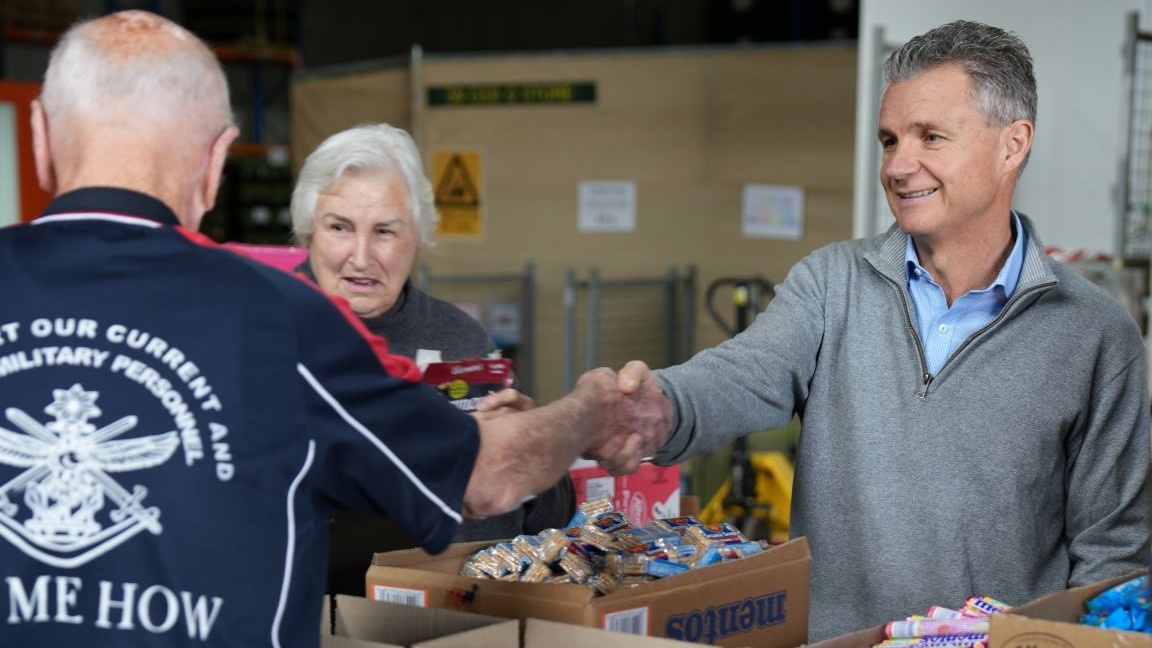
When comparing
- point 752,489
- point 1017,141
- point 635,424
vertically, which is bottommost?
point 752,489

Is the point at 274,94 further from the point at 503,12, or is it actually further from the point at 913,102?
the point at 913,102

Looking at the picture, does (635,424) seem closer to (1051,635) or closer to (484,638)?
(484,638)

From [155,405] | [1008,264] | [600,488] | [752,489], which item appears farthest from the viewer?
[752,489]

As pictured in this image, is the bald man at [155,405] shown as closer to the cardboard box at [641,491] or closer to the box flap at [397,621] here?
the box flap at [397,621]

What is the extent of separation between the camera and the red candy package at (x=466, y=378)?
2.19 m

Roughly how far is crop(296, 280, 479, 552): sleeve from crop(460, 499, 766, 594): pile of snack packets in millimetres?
319

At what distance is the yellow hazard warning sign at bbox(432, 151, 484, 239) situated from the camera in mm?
7801

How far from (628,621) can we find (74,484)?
72 centimetres

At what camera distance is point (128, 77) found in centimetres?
147

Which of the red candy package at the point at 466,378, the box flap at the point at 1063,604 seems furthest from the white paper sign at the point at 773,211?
the box flap at the point at 1063,604

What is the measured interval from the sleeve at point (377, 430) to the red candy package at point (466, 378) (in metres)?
0.60

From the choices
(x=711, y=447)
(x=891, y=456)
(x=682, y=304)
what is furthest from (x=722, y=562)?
(x=682, y=304)

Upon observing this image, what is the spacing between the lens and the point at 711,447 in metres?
2.12

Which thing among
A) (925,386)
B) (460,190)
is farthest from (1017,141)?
(460,190)
